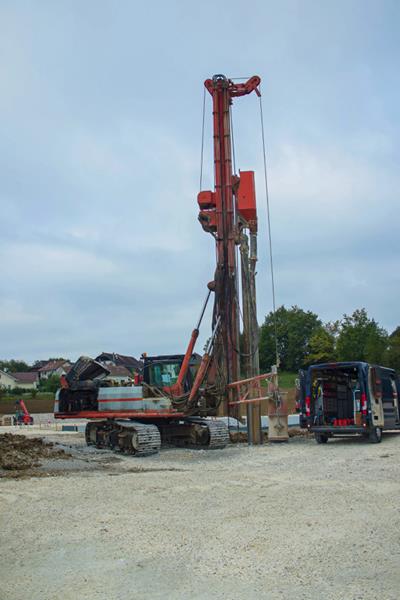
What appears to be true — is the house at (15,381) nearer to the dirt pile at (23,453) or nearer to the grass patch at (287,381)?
the grass patch at (287,381)

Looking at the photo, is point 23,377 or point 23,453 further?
point 23,377

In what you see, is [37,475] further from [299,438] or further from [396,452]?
[299,438]

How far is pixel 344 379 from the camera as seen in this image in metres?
17.8

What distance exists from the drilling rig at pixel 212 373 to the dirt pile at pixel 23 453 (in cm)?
120

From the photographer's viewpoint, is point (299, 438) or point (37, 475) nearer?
point (37, 475)

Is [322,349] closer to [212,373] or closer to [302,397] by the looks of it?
[302,397]

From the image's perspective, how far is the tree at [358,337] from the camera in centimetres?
5288

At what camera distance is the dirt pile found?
505 inches

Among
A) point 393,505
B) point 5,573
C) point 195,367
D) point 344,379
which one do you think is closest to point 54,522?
point 5,573

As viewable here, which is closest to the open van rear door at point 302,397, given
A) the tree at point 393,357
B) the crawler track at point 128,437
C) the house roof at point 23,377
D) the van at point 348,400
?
the van at point 348,400

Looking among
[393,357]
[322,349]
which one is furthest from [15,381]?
[393,357]

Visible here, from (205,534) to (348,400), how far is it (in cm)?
1165

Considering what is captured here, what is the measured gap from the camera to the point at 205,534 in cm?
671

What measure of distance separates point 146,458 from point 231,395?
2.62 m
